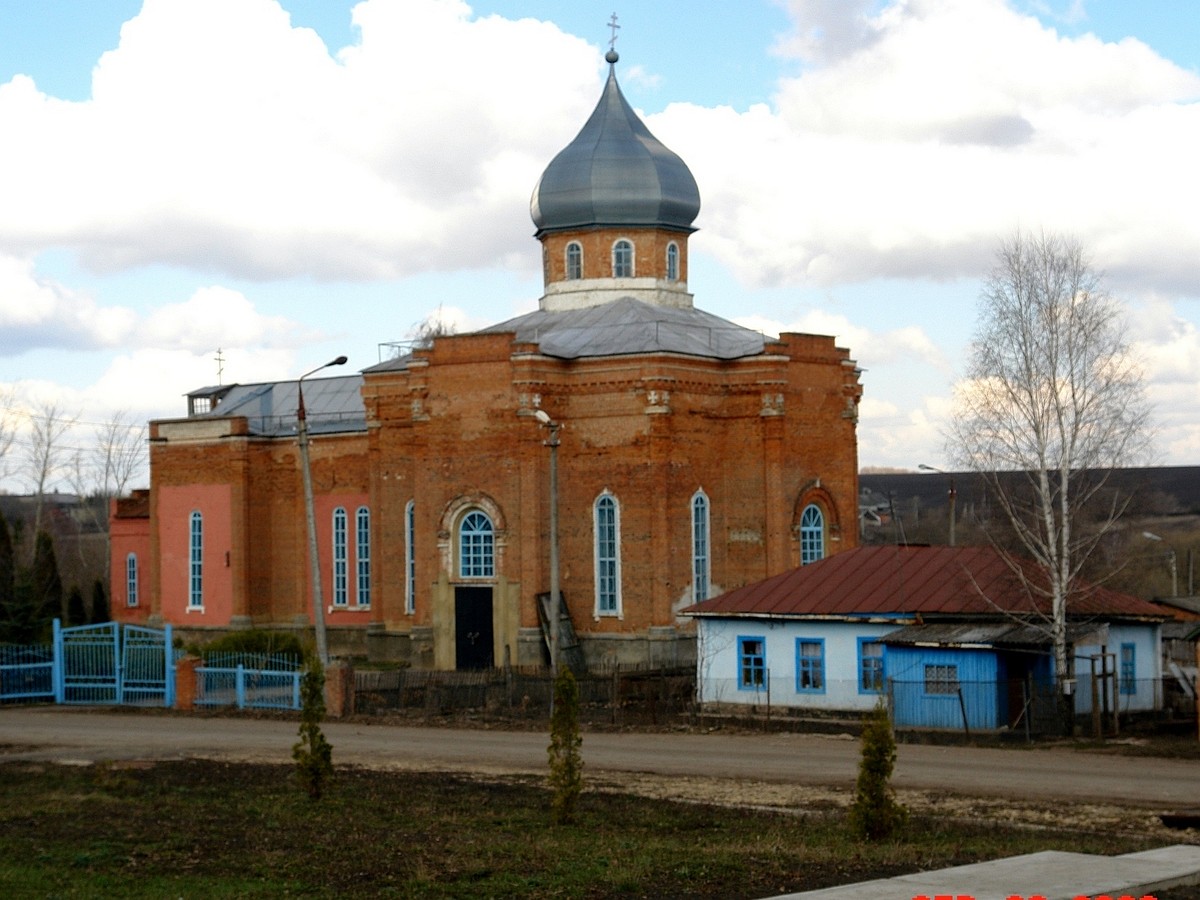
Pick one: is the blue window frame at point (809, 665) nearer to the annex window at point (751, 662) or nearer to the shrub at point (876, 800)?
the annex window at point (751, 662)

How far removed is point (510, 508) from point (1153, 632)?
14.3 meters

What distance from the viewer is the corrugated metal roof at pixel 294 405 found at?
153ft

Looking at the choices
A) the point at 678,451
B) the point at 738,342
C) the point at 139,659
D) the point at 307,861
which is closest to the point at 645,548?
the point at 678,451

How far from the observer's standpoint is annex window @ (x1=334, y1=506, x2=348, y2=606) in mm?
45500

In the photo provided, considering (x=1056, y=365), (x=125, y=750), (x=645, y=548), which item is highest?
(x=1056, y=365)

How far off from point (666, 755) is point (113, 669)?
545 inches

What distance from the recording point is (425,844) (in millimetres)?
Answer: 15414

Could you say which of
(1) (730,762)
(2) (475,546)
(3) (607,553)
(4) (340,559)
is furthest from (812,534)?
(1) (730,762)

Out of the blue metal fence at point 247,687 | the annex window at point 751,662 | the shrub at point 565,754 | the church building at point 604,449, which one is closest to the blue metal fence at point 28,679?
the blue metal fence at point 247,687

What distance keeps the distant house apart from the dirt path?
177cm

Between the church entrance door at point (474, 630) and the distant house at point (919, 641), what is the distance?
8.40 m

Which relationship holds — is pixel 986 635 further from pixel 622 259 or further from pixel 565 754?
pixel 622 259

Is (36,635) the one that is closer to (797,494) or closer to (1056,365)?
(797,494)

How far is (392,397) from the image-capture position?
40.8m
